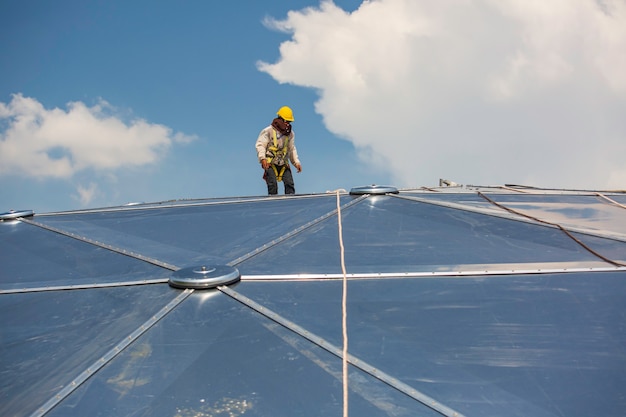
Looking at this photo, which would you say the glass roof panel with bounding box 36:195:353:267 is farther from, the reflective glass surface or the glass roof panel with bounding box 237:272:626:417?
the glass roof panel with bounding box 237:272:626:417

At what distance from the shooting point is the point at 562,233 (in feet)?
18.6

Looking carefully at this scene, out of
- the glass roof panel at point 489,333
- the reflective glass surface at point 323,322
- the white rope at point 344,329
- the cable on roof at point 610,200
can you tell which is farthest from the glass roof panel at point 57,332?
the cable on roof at point 610,200

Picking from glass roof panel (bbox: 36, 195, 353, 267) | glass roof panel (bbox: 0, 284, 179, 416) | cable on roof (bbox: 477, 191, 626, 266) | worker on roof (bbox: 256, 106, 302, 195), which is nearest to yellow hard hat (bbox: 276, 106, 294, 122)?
worker on roof (bbox: 256, 106, 302, 195)

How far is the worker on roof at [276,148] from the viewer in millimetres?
11523

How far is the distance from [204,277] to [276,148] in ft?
25.8

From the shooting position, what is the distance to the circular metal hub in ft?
12.9

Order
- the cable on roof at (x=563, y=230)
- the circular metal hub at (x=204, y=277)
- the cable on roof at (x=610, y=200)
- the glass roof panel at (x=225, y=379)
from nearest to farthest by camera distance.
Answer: the glass roof panel at (x=225, y=379) → the circular metal hub at (x=204, y=277) → the cable on roof at (x=563, y=230) → the cable on roof at (x=610, y=200)

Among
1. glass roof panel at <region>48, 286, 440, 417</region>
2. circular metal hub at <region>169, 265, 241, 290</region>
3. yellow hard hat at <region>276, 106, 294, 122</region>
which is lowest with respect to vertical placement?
glass roof panel at <region>48, 286, 440, 417</region>

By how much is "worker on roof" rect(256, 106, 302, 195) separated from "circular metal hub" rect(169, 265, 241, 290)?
24.4 feet

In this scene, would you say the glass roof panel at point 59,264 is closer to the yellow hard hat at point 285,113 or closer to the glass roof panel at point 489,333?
the glass roof panel at point 489,333

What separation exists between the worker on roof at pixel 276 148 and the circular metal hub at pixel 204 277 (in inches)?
293

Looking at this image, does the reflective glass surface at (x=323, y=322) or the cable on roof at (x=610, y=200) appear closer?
the reflective glass surface at (x=323, y=322)

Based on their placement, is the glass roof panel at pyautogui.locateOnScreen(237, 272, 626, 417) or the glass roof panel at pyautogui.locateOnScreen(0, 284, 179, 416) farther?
the glass roof panel at pyautogui.locateOnScreen(0, 284, 179, 416)

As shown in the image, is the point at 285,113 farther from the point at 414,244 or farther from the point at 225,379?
the point at 225,379
